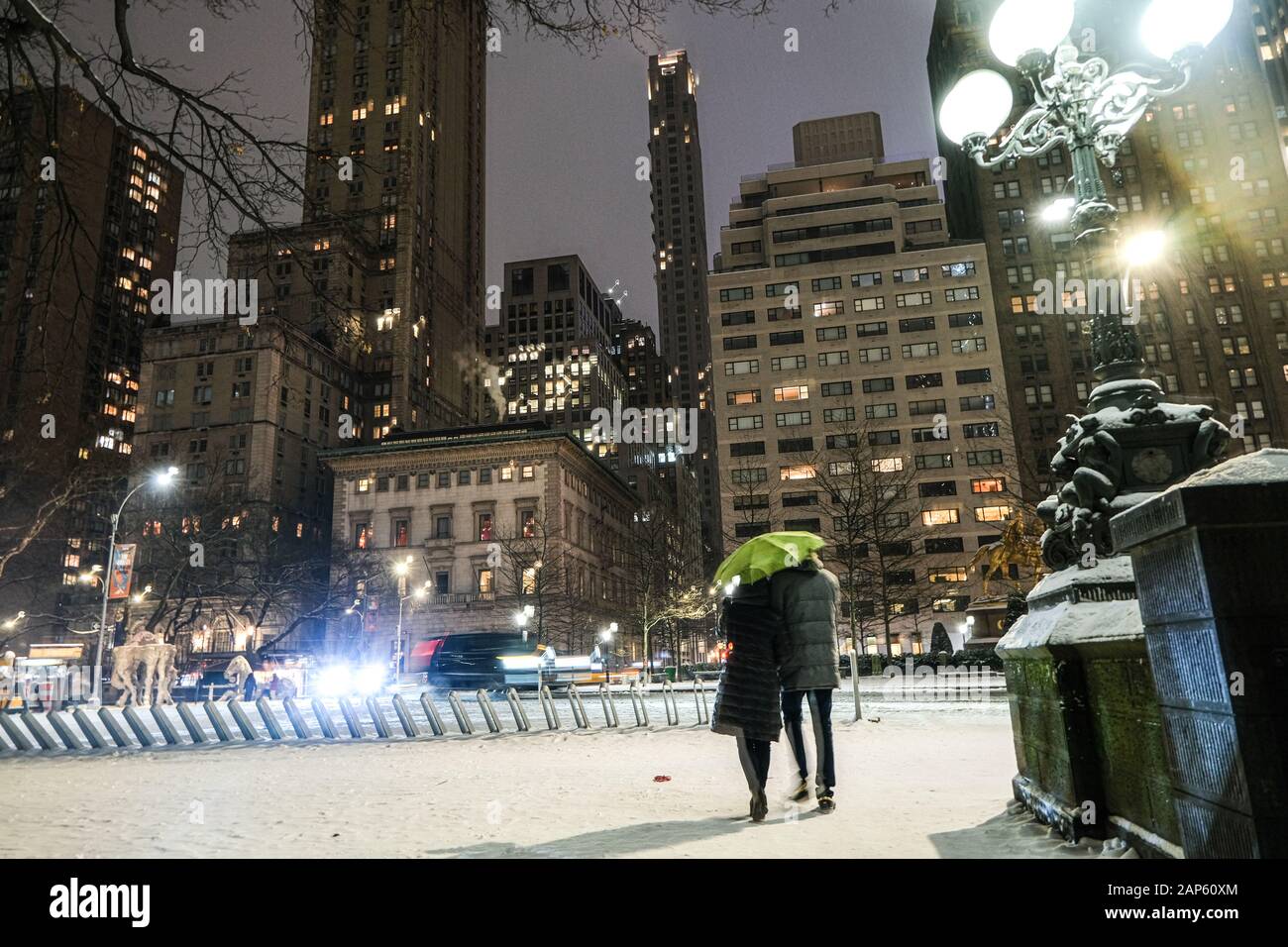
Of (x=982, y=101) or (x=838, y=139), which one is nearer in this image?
(x=982, y=101)

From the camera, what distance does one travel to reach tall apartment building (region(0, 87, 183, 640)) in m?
6.87

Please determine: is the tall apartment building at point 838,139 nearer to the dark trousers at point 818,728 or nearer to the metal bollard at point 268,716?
the metal bollard at point 268,716

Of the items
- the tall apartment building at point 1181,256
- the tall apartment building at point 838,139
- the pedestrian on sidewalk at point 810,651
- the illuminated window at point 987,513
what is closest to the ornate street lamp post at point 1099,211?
the pedestrian on sidewalk at point 810,651

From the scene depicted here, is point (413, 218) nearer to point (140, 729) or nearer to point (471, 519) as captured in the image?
point (471, 519)

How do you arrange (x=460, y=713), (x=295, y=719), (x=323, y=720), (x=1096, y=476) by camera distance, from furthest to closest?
1. (x=460, y=713)
2. (x=323, y=720)
3. (x=295, y=719)
4. (x=1096, y=476)

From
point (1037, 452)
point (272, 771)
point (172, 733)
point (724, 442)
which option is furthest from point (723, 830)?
point (1037, 452)

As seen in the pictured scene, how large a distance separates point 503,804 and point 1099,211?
683 cm


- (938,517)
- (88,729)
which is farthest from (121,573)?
(938,517)

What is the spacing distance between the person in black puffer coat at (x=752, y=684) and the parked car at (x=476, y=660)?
27.8 m

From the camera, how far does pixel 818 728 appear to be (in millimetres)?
6059

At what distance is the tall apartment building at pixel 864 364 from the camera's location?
259 feet

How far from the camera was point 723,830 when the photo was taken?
520 cm

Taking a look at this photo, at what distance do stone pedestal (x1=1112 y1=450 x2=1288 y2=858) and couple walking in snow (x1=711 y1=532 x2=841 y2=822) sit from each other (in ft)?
10.2
